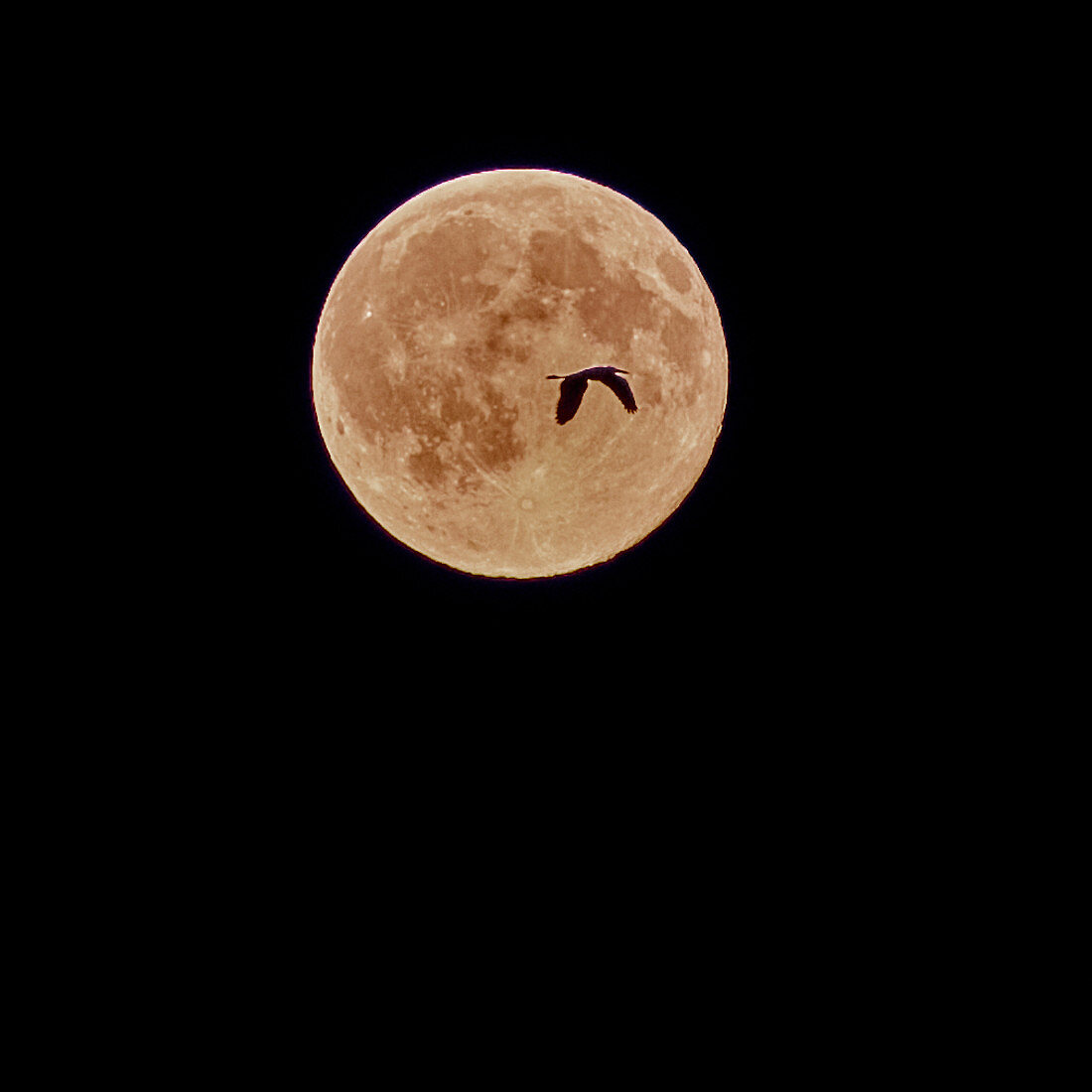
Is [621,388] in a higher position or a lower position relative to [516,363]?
lower

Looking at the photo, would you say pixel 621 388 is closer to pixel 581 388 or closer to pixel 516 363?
pixel 581 388

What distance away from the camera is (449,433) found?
10.1ft

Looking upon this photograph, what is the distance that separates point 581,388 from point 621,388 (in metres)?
0.15

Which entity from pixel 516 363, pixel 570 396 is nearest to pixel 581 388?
pixel 570 396

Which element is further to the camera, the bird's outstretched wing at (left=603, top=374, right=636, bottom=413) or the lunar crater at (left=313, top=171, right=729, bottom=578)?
the lunar crater at (left=313, top=171, right=729, bottom=578)

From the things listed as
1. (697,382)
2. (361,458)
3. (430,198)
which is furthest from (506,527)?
(430,198)

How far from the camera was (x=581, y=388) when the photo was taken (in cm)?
292

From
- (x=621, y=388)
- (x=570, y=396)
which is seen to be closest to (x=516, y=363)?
(x=570, y=396)

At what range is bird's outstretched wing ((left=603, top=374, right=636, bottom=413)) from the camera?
287cm

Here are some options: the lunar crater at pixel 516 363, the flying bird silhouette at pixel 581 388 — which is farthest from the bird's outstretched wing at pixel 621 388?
the lunar crater at pixel 516 363

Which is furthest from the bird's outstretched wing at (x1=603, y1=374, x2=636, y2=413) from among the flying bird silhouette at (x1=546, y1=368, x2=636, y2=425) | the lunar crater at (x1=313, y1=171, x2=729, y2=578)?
the lunar crater at (x1=313, y1=171, x2=729, y2=578)

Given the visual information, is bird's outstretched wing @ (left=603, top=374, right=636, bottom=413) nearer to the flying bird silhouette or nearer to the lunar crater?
the flying bird silhouette

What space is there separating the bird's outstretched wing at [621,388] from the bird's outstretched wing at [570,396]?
0.27ft

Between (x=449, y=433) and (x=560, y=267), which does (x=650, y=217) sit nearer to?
(x=560, y=267)
